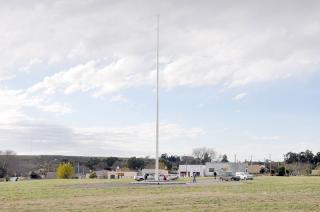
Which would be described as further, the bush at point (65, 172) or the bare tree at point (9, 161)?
the bare tree at point (9, 161)

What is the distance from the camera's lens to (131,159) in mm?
174000

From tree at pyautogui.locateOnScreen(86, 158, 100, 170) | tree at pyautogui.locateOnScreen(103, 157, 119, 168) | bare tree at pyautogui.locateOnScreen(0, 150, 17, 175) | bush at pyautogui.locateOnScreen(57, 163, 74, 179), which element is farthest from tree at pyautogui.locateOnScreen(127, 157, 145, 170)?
bush at pyautogui.locateOnScreen(57, 163, 74, 179)

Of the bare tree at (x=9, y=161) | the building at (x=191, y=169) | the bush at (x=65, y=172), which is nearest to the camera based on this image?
the bush at (x=65, y=172)

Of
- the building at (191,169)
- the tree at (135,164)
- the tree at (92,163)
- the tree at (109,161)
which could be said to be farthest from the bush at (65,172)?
the tree at (109,161)

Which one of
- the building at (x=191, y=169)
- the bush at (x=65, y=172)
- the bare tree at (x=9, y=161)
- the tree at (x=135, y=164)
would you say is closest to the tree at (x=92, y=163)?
the tree at (x=135, y=164)

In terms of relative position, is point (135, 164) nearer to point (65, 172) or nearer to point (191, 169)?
point (191, 169)

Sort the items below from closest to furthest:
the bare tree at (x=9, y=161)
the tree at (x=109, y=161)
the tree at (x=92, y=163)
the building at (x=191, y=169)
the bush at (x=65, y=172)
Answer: the bush at (x=65, y=172)
the building at (x=191, y=169)
the bare tree at (x=9, y=161)
the tree at (x=92, y=163)
the tree at (x=109, y=161)

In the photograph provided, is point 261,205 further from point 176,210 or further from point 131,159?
point 131,159

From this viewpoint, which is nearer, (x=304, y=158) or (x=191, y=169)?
(x=191, y=169)

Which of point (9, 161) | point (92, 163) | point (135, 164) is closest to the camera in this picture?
point (9, 161)

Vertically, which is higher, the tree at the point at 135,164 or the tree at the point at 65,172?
the tree at the point at 135,164

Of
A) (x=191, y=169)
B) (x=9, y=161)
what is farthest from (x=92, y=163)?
(x=191, y=169)

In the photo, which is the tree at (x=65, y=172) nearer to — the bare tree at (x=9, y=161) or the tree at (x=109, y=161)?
the bare tree at (x=9, y=161)

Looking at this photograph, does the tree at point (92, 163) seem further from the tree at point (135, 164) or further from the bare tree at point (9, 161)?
the bare tree at point (9, 161)
